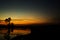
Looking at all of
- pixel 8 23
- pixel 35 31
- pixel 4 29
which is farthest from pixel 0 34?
pixel 35 31

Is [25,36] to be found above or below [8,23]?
below

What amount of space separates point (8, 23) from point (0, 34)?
1.32 metres

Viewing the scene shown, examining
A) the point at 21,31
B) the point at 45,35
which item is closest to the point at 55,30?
the point at 45,35

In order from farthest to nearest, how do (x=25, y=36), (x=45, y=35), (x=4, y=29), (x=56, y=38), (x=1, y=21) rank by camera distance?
1. (x=45, y=35)
2. (x=56, y=38)
3. (x=25, y=36)
4. (x=4, y=29)
5. (x=1, y=21)

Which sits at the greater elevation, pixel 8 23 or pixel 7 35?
pixel 8 23

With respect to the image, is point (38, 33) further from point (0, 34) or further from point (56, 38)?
point (0, 34)

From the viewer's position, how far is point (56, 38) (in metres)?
8.86

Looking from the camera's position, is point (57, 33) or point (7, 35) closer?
point (7, 35)

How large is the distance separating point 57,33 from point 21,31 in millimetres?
2976

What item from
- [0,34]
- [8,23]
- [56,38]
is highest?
[8,23]

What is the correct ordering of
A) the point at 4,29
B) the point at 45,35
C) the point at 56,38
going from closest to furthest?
the point at 4,29, the point at 56,38, the point at 45,35

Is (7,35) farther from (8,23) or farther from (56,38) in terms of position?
(56,38)

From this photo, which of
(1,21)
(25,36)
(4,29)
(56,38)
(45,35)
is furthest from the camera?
(45,35)

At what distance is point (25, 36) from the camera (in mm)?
8305
